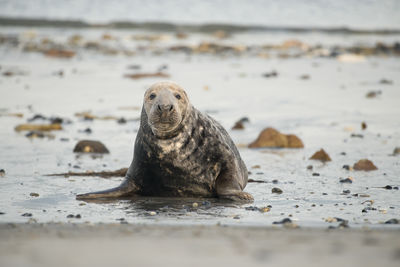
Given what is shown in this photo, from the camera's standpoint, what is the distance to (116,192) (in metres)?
6.66

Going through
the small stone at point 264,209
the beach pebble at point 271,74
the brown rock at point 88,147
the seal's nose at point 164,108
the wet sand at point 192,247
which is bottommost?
the wet sand at point 192,247

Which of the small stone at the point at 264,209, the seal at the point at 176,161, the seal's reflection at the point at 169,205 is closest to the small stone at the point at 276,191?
the seal at the point at 176,161

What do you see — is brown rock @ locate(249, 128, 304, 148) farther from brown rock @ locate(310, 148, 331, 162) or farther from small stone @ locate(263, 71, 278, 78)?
small stone @ locate(263, 71, 278, 78)

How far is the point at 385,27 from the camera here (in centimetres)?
3167

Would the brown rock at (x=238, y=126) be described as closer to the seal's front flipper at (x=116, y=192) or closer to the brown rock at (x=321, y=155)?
the brown rock at (x=321, y=155)

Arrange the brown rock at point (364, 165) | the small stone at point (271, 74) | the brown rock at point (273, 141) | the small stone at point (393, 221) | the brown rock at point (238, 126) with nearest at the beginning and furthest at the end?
the small stone at point (393, 221)
the brown rock at point (364, 165)
the brown rock at point (273, 141)
the brown rock at point (238, 126)
the small stone at point (271, 74)

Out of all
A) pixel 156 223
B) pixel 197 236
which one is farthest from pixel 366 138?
→ pixel 197 236

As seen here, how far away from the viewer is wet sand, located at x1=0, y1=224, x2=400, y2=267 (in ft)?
11.4

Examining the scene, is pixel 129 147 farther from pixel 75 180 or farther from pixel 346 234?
pixel 346 234

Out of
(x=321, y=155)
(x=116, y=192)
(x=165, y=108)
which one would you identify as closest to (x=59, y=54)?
(x=321, y=155)

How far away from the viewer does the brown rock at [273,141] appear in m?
9.58

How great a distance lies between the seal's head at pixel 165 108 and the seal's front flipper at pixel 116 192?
1.65ft

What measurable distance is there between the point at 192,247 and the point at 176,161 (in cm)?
302

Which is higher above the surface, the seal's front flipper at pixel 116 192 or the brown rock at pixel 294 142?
the brown rock at pixel 294 142
